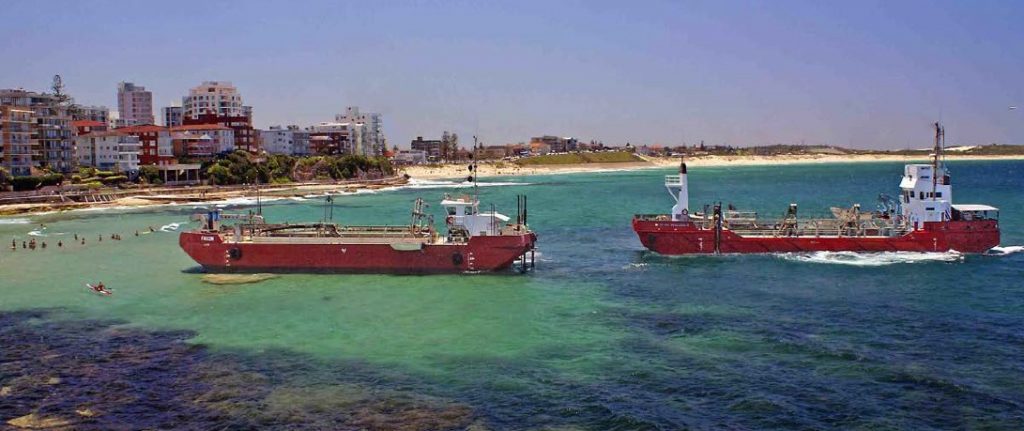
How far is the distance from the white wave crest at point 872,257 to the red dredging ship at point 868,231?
435 mm

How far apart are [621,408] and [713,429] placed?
2.54 metres

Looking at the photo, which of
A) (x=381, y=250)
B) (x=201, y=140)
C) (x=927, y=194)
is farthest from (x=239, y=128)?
(x=927, y=194)

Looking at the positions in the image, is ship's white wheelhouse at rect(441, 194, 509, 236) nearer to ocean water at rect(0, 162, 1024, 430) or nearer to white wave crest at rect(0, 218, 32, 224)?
ocean water at rect(0, 162, 1024, 430)

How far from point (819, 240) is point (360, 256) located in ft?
88.9

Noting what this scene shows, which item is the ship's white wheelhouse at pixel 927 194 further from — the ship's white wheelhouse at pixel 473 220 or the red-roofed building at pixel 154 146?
the red-roofed building at pixel 154 146

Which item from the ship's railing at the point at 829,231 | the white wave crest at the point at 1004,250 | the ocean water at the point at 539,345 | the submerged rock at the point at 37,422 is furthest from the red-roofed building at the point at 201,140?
the submerged rock at the point at 37,422

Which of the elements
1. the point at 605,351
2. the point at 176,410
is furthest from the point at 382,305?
the point at 176,410

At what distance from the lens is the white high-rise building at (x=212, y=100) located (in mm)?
184250

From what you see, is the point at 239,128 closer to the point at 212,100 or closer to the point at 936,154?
the point at 212,100

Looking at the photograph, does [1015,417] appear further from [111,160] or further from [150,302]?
[111,160]

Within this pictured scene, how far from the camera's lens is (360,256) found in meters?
42.8

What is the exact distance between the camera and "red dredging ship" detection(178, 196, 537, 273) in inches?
1670

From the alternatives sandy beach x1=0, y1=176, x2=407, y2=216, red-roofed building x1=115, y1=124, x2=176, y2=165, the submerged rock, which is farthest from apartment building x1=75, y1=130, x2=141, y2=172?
the submerged rock

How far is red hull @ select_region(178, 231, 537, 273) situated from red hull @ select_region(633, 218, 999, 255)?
1058 centimetres
